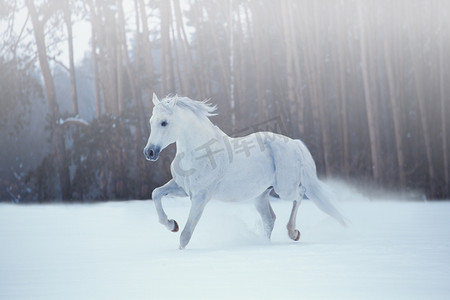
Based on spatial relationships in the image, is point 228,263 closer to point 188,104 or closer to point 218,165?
point 218,165

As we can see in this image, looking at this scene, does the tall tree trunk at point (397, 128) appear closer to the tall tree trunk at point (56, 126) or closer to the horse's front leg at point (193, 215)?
the tall tree trunk at point (56, 126)

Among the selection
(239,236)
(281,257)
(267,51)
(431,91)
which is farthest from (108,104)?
(281,257)

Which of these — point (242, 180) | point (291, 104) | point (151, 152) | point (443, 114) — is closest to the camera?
point (151, 152)

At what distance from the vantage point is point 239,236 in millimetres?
4941

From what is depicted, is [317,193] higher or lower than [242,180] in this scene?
lower

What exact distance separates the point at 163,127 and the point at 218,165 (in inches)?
23.1

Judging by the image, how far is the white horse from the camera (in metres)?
4.23

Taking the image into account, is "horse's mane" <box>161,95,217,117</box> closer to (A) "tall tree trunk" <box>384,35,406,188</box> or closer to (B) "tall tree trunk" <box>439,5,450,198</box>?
(A) "tall tree trunk" <box>384,35,406,188</box>

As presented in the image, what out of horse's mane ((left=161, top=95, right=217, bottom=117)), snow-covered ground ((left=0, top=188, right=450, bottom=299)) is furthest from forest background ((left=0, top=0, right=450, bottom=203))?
horse's mane ((left=161, top=95, right=217, bottom=117))

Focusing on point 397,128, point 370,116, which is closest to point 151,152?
point 370,116

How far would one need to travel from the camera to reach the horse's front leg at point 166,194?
4234mm

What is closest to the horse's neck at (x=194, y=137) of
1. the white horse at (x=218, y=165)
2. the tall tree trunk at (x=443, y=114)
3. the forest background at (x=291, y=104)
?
the white horse at (x=218, y=165)

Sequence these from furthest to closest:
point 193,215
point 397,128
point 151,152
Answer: point 397,128 < point 193,215 < point 151,152

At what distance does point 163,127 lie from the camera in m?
4.20
